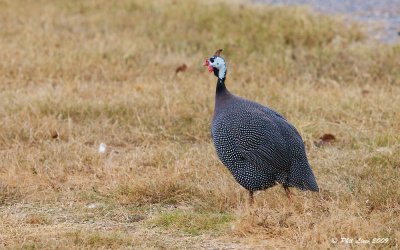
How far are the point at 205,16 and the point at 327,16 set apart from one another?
1.37 m

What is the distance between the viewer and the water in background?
29.8 ft

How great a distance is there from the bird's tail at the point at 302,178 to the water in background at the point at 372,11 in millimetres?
4553

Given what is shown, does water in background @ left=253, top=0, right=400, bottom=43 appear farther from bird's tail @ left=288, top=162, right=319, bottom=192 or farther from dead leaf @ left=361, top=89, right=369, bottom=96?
bird's tail @ left=288, top=162, right=319, bottom=192

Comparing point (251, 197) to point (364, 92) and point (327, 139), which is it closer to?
point (327, 139)

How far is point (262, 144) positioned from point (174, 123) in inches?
74.0

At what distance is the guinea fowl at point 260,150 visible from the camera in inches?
175

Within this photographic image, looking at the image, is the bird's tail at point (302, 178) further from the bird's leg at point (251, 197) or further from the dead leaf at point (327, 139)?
the dead leaf at point (327, 139)

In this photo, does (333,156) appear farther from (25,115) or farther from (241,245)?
(25,115)

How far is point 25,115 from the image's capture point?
6.21 metres

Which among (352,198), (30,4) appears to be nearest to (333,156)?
(352,198)

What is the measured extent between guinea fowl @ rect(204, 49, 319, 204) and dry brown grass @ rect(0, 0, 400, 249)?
14cm

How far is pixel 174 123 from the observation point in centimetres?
629

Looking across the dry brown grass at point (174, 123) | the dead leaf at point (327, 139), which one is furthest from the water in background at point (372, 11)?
the dead leaf at point (327, 139)

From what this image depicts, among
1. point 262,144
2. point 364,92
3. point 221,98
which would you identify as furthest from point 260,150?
point 364,92
